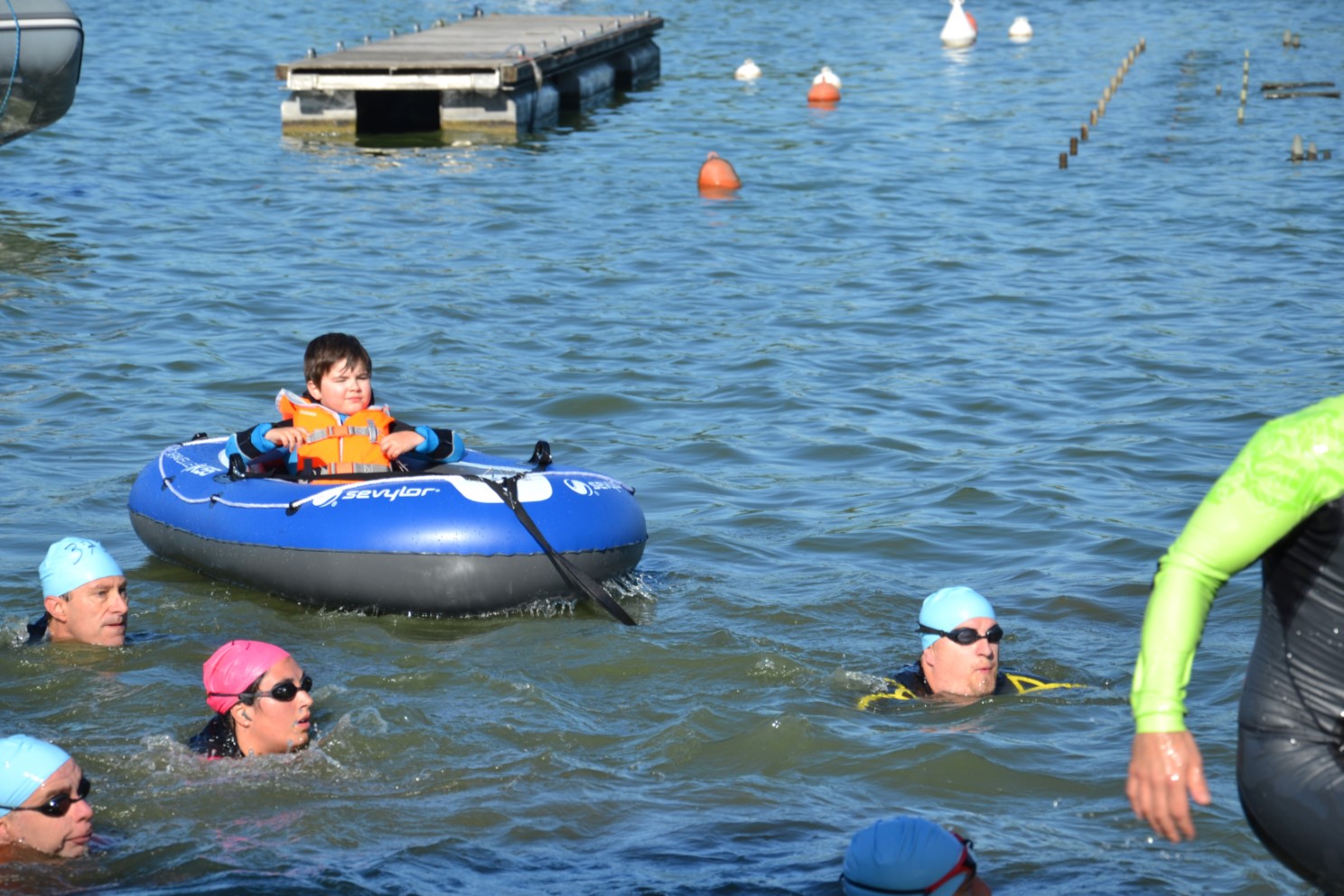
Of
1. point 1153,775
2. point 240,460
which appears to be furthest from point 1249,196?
point 1153,775

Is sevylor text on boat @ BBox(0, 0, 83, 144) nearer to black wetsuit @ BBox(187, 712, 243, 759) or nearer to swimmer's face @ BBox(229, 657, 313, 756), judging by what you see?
black wetsuit @ BBox(187, 712, 243, 759)

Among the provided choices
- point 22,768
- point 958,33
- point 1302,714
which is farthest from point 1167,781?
point 958,33

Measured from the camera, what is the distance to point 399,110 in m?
21.3

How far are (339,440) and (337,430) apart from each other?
5cm

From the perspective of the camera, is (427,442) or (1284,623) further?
(427,442)

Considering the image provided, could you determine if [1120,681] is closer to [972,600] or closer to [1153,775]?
[972,600]

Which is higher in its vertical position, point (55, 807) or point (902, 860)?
point (902, 860)

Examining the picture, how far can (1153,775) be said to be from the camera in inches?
115

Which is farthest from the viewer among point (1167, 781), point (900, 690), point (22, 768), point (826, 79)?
point (826, 79)

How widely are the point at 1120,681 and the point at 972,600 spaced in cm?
88

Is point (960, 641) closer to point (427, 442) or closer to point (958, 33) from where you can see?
point (427, 442)

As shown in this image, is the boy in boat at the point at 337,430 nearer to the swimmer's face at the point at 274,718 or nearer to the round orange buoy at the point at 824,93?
the swimmer's face at the point at 274,718

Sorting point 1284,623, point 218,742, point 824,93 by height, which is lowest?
point 218,742

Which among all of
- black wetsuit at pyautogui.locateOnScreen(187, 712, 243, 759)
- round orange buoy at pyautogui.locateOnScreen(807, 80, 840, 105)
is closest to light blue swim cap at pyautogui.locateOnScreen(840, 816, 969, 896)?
black wetsuit at pyautogui.locateOnScreen(187, 712, 243, 759)
